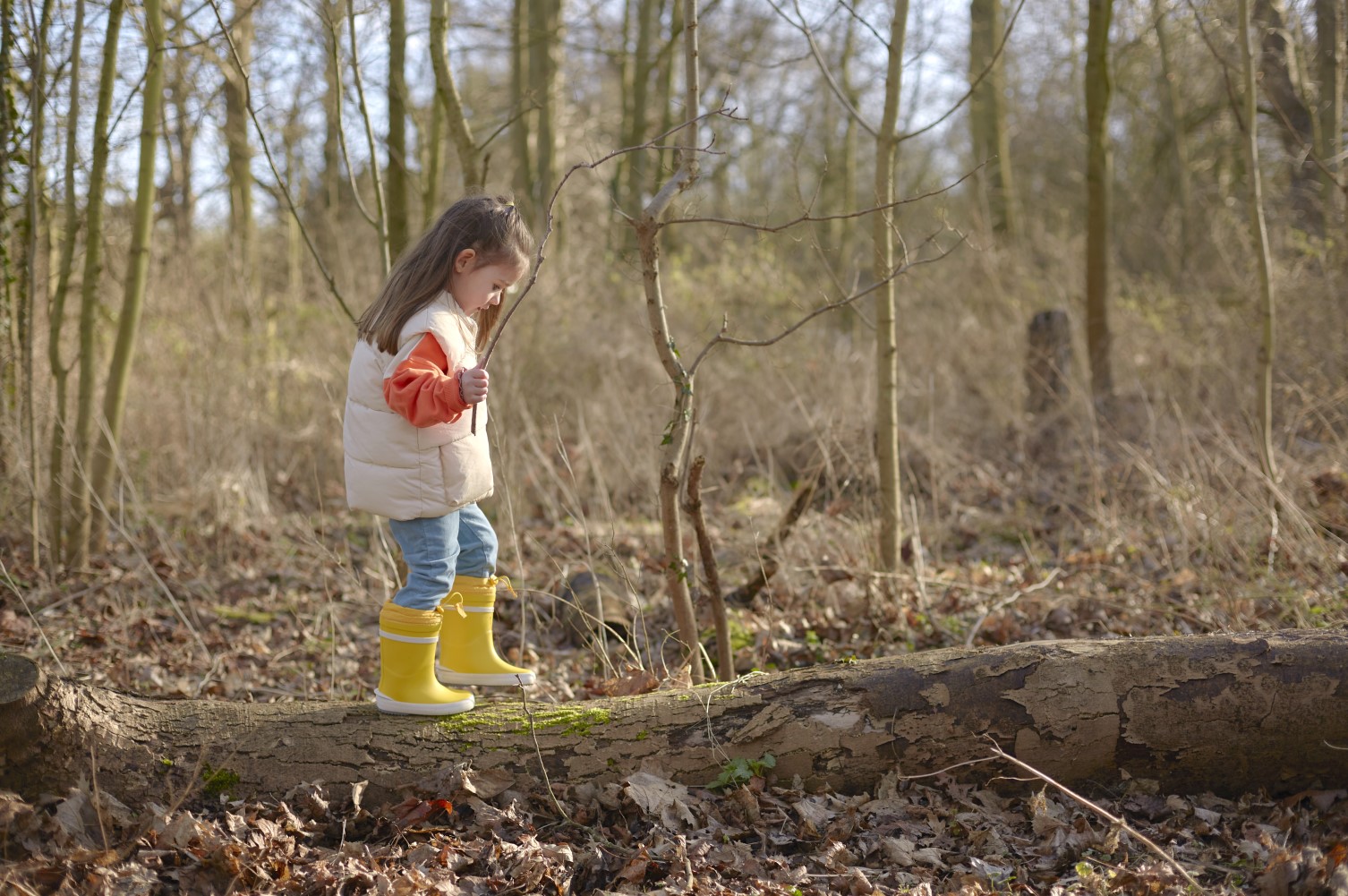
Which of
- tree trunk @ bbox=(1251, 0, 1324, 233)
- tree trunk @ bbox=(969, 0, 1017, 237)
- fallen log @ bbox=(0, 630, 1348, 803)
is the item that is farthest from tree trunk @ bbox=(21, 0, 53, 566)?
tree trunk @ bbox=(969, 0, 1017, 237)

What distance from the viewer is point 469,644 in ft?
10.9

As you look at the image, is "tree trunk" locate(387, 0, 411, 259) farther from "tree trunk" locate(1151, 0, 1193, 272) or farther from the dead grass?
"tree trunk" locate(1151, 0, 1193, 272)

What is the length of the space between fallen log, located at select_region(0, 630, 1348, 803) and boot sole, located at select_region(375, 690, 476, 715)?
3cm

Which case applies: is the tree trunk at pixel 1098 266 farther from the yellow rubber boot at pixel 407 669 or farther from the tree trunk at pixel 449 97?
the yellow rubber boot at pixel 407 669

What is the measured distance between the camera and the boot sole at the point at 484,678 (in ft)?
10.9

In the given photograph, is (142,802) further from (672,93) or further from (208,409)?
(672,93)

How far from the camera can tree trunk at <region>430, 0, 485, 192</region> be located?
4.82 meters

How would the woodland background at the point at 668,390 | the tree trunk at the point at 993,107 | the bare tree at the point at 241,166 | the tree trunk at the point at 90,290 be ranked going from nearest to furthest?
the woodland background at the point at 668,390 < the tree trunk at the point at 90,290 < the bare tree at the point at 241,166 < the tree trunk at the point at 993,107

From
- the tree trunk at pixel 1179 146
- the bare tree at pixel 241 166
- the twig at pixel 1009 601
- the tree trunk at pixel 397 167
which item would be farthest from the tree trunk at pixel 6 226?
the tree trunk at pixel 1179 146

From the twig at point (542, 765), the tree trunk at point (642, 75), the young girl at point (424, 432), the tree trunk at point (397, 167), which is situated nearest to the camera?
the twig at point (542, 765)

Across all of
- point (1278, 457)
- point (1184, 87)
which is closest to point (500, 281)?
point (1278, 457)

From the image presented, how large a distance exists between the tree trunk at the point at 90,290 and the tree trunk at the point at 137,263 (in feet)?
0.29

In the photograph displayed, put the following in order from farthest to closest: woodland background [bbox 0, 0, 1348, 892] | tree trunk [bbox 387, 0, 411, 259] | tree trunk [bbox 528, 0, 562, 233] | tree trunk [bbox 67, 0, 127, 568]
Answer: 1. tree trunk [bbox 528, 0, 562, 233]
2. tree trunk [bbox 387, 0, 411, 259]
3. tree trunk [bbox 67, 0, 127, 568]
4. woodland background [bbox 0, 0, 1348, 892]

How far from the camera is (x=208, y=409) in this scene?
7102 mm
